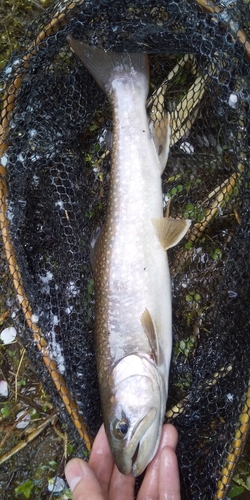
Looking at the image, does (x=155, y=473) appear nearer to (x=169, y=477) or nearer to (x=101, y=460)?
(x=169, y=477)

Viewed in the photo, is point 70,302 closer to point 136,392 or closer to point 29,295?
point 29,295

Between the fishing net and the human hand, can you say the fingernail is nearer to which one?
the human hand

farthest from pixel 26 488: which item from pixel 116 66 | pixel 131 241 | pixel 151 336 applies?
pixel 116 66

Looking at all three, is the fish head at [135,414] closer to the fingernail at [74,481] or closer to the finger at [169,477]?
the finger at [169,477]

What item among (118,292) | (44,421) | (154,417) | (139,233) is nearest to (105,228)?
(139,233)

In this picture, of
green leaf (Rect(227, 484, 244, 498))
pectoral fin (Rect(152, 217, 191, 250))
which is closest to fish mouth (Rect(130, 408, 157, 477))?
green leaf (Rect(227, 484, 244, 498))
